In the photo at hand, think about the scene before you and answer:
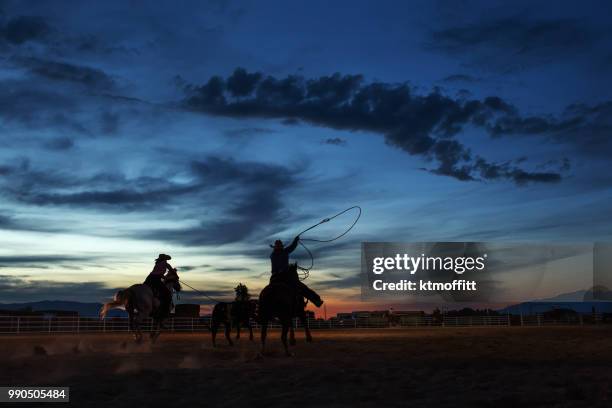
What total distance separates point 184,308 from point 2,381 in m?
63.7

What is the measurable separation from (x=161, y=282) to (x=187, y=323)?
27.9 meters

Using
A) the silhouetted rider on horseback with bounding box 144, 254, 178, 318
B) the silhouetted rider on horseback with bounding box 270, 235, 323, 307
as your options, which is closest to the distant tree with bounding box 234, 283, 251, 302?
the silhouetted rider on horseback with bounding box 144, 254, 178, 318

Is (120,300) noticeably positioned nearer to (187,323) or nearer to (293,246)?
(293,246)

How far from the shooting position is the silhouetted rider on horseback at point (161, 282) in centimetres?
1986

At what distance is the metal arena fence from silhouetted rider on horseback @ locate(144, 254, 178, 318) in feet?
24.4

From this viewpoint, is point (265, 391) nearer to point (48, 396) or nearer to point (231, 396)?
point (231, 396)

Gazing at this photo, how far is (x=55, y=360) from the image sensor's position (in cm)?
1416

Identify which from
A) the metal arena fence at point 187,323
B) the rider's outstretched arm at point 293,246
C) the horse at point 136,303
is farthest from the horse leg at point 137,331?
the metal arena fence at point 187,323

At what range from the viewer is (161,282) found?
20062mm

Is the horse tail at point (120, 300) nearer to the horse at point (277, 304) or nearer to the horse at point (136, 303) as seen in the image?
the horse at point (136, 303)

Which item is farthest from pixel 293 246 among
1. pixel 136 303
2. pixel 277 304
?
pixel 136 303

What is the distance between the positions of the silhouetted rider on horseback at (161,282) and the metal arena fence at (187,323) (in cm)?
744

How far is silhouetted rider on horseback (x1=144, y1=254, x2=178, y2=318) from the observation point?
1986 centimetres

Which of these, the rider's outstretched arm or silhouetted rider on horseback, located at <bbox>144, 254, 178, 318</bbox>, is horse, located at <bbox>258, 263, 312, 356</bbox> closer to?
the rider's outstretched arm
